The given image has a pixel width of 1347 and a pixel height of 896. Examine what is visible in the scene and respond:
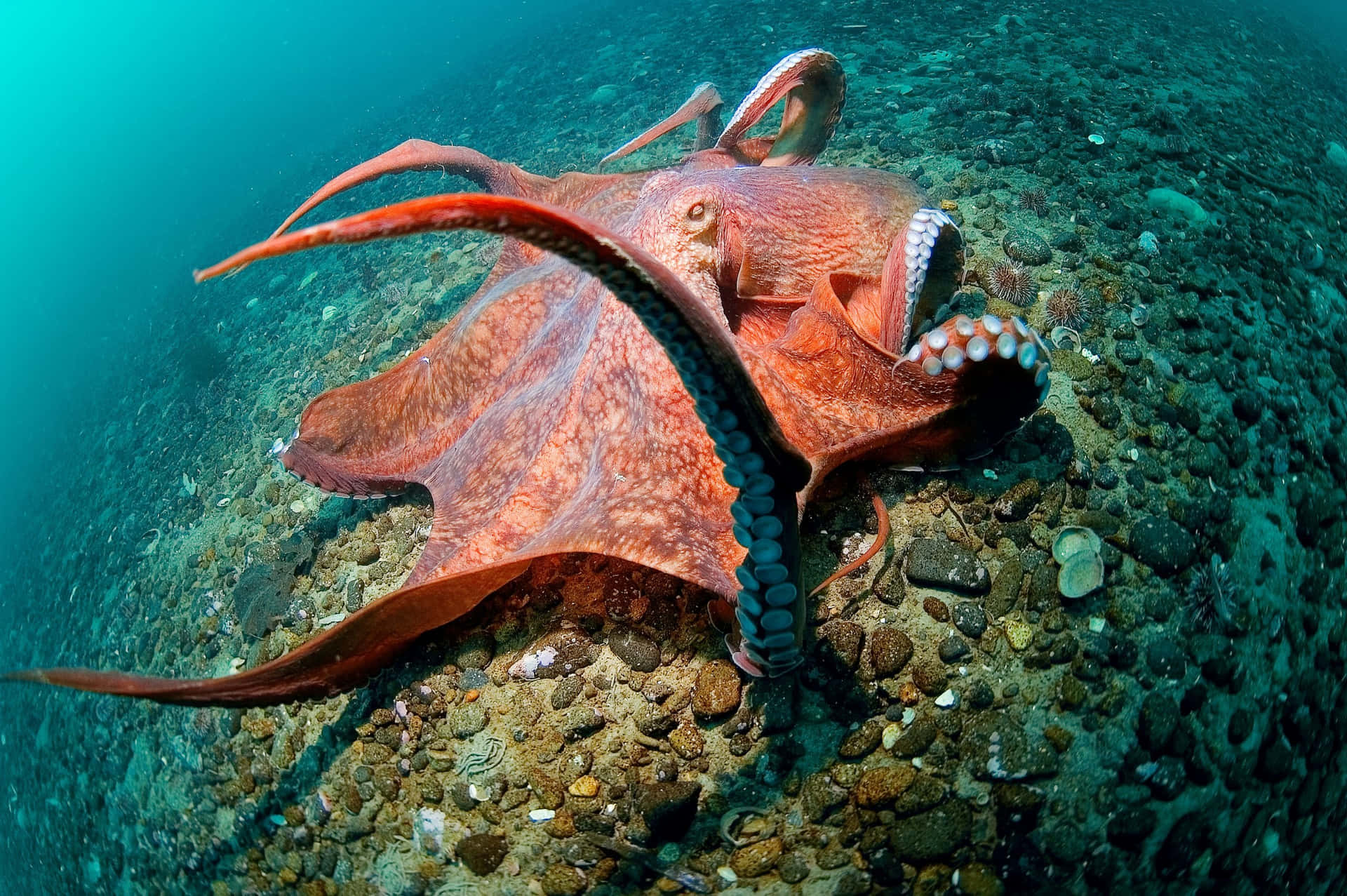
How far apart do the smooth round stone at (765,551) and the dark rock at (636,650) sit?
3.90ft

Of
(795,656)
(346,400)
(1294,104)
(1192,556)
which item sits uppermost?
(346,400)

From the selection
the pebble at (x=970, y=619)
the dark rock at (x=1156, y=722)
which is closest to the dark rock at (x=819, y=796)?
the pebble at (x=970, y=619)

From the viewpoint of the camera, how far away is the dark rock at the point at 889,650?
2.55 meters

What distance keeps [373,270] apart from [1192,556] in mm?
7502

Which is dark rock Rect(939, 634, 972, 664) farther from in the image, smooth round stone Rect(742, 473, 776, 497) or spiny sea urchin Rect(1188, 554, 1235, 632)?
smooth round stone Rect(742, 473, 776, 497)

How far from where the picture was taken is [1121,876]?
239cm

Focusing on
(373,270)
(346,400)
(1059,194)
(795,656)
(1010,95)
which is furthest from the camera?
(373,270)

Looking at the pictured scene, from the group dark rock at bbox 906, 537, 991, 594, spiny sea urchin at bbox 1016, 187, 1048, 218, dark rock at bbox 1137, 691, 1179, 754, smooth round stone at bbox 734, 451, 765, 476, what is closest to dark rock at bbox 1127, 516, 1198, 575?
dark rock at bbox 1137, 691, 1179, 754

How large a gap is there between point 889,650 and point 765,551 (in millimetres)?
1173

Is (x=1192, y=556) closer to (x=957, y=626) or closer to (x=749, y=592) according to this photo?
(x=957, y=626)

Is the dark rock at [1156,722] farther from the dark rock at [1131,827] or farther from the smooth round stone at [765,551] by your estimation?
the smooth round stone at [765,551]

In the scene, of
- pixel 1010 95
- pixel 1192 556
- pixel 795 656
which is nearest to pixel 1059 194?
pixel 1010 95

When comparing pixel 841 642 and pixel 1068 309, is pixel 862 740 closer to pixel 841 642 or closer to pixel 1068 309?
pixel 841 642

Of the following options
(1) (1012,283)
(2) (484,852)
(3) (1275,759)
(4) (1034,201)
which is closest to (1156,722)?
(3) (1275,759)
